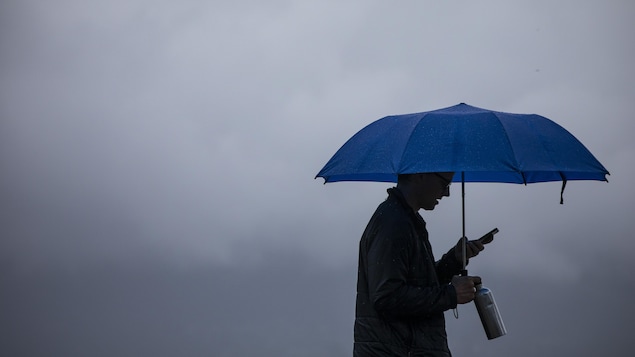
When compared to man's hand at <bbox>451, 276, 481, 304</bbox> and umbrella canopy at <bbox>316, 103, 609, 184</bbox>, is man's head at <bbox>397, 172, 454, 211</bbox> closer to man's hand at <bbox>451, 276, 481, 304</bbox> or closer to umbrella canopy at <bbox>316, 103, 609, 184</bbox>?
umbrella canopy at <bbox>316, 103, 609, 184</bbox>

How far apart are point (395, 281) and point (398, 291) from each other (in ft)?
0.23

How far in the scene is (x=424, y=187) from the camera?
6.45m

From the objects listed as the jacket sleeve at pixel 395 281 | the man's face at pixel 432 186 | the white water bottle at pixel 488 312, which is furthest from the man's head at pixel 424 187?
the white water bottle at pixel 488 312

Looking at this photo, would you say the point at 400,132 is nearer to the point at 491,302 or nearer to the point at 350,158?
the point at 350,158

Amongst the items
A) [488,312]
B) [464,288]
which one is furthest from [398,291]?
[488,312]

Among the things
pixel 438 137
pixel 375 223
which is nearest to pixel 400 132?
pixel 438 137

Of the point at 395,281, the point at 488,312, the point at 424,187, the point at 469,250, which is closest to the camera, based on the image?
the point at 395,281

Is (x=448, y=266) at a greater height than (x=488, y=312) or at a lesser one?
greater

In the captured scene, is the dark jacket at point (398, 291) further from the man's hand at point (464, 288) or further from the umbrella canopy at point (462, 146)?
the umbrella canopy at point (462, 146)

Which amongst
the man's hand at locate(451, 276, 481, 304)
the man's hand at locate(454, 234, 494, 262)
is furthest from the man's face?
the man's hand at locate(454, 234, 494, 262)

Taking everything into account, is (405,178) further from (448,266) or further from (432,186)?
(448,266)

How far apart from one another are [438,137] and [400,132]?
1.16 feet

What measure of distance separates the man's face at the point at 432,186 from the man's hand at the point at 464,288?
539 millimetres

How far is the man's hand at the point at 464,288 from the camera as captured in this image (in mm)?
6285
